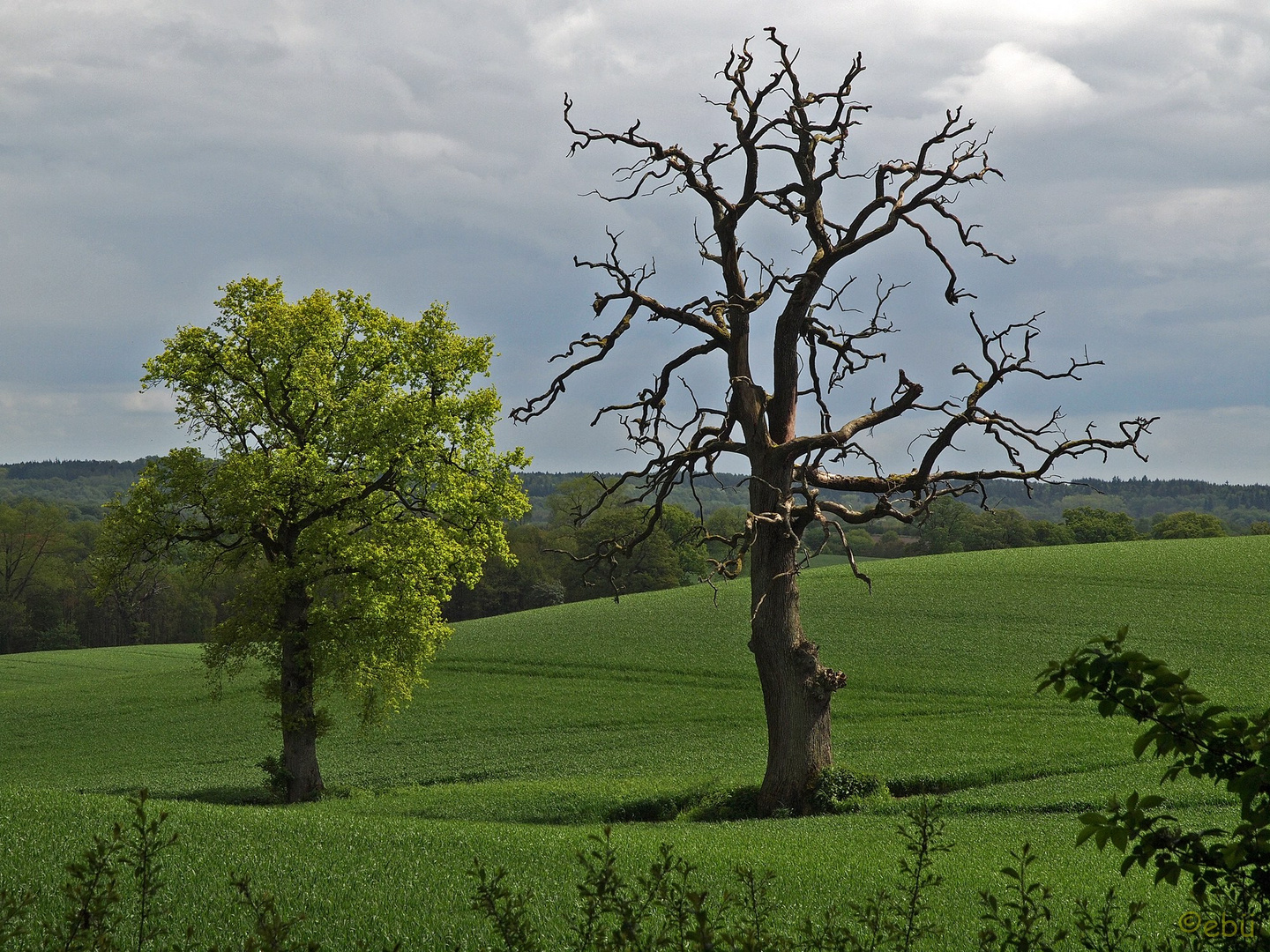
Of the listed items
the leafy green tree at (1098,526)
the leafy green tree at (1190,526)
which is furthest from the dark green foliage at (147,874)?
the leafy green tree at (1190,526)

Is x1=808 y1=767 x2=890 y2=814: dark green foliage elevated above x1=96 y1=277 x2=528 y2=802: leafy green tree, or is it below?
below

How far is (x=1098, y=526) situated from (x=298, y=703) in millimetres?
85983

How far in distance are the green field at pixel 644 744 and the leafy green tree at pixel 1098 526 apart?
31.8m

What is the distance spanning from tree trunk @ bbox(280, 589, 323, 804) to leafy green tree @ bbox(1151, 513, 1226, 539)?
9906cm

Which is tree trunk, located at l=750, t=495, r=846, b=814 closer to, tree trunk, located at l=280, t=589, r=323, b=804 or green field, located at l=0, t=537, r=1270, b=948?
green field, located at l=0, t=537, r=1270, b=948

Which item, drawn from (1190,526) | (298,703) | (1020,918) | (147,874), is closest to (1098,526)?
(1190,526)

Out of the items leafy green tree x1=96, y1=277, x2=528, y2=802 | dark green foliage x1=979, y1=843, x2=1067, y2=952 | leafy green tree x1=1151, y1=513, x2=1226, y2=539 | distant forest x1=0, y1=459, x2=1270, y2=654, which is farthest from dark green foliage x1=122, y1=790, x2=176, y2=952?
leafy green tree x1=1151, y1=513, x2=1226, y2=539

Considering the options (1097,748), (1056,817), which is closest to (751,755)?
(1097,748)

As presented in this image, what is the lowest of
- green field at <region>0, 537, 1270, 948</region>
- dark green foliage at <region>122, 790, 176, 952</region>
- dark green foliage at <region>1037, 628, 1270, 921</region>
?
green field at <region>0, 537, 1270, 948</region>

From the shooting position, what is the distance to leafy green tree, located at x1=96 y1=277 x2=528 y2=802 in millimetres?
23953

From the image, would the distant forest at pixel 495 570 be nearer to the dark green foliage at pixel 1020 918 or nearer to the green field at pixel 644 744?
the green field at pixel 644 744

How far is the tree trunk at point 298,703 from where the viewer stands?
80.6ft

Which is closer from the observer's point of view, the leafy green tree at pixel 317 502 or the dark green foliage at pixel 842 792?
the dark green foliage at pixel 842 792

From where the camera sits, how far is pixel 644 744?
32281mm
